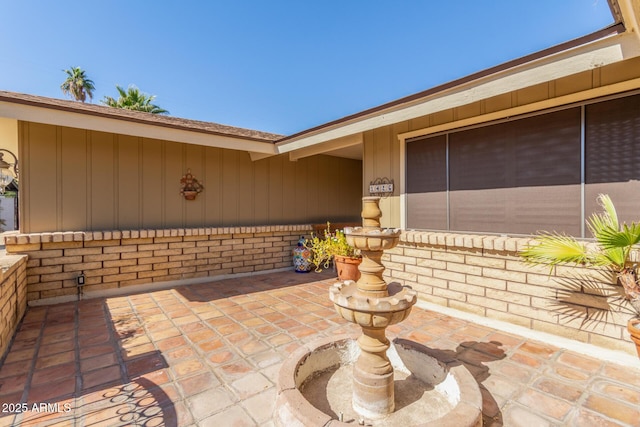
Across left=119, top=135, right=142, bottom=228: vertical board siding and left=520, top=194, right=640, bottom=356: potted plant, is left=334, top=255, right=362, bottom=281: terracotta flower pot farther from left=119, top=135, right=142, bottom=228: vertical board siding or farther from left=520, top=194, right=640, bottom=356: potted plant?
left=119, top=135, right=142, bottom=228: vertical board siding

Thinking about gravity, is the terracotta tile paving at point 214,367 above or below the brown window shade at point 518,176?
below

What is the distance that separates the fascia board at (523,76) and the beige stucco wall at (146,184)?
9.81 feet

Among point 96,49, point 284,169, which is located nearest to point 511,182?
point 284,169

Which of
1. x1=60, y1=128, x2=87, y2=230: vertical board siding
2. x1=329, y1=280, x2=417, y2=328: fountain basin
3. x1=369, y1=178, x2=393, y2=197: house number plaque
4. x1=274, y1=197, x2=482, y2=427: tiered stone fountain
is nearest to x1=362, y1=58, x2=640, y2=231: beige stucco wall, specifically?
x1=369, y1=178, x2=393, y2=197: house number plaque

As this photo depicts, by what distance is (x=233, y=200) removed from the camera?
→ 5.52 metres

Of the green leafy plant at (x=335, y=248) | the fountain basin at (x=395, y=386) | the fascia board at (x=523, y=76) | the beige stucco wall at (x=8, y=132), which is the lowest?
the fountain basin at (x=395, y=386)

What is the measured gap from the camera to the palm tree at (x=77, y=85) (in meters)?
21.1

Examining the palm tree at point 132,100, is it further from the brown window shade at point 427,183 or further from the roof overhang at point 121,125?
the brown window shade at point 427,183

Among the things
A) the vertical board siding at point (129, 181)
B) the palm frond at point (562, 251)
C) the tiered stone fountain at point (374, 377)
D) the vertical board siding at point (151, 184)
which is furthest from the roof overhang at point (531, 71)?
the vertical board siding at point (129, 181)

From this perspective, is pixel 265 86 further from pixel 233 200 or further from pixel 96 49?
pixel 233 200

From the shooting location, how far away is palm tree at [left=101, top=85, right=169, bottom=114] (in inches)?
618

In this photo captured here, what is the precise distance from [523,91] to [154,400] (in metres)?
4.33

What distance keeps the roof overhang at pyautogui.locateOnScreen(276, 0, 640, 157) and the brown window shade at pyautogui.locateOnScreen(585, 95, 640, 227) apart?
834mm

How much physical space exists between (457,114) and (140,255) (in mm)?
5186
